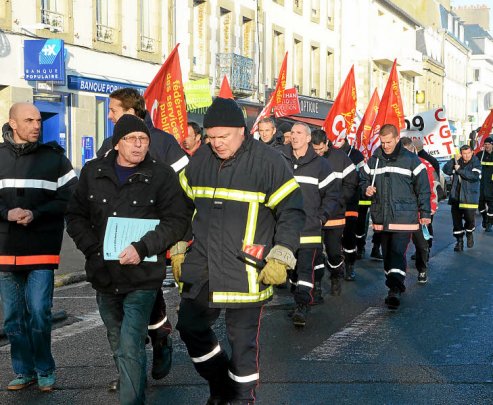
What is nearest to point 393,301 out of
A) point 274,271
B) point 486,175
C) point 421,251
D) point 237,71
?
point 421,251

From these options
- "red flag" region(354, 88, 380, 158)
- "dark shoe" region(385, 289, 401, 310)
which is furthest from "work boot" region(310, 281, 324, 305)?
"red flag" region(354, 88, 380, 158)

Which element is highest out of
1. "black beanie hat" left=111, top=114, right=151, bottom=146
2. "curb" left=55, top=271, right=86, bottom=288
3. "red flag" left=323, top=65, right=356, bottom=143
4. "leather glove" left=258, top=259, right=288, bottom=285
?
"red flag" left=323, top=65, right=356, bottom=143

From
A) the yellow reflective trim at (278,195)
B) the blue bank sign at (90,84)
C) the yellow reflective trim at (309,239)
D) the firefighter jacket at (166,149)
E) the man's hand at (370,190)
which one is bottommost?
the yellow reflective trim at (309,239)

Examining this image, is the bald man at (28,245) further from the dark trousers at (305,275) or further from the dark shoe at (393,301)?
the dark shoe at (393,301)

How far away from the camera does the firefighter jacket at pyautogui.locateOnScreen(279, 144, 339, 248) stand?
8.34 meters

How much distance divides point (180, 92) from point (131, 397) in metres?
6.76

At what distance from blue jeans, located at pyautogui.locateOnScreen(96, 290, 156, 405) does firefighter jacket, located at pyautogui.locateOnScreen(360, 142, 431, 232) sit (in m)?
4.70

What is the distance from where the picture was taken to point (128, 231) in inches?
190

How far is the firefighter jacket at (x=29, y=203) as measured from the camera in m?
5.65

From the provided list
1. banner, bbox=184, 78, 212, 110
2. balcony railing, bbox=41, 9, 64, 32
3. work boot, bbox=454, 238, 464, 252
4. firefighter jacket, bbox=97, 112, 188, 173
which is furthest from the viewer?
balcony railing, bbox=41, 9, 64, 32

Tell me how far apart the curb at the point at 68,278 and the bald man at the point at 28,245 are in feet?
15.8

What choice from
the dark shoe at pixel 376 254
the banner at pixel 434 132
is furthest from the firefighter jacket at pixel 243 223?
the banner at pixel 434 132

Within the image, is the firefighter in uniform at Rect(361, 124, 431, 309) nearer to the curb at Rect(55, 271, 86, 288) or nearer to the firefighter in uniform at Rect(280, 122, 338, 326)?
the firefighter in uniform at Rect(280, 122, 338, 326)

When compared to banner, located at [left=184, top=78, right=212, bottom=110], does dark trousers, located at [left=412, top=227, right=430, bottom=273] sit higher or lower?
lower
